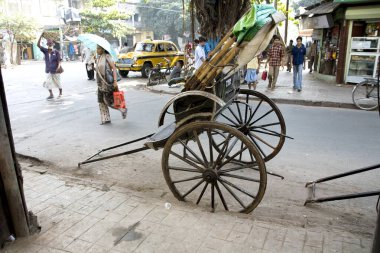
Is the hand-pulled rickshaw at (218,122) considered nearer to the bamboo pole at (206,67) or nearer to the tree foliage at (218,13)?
the bamboo pole at (206,67)

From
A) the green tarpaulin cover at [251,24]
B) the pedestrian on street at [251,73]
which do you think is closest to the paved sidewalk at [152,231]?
the green tarpaulin cover at [251,24]

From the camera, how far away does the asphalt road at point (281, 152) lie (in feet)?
11.8

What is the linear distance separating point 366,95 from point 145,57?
11.4 metres

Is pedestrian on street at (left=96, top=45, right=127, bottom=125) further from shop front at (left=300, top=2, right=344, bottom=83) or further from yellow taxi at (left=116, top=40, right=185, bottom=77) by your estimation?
yellow taxi at (left=116, top=40, right=185, bottom=77)

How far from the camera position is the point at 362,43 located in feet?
39.4

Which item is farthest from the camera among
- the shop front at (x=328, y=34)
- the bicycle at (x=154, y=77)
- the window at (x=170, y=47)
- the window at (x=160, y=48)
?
the window at (x=170, y=47)

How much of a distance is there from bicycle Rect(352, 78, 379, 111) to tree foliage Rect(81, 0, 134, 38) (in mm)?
34169

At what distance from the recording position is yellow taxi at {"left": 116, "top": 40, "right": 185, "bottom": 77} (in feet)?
56.3

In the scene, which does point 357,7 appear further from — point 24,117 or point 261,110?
point 24,117

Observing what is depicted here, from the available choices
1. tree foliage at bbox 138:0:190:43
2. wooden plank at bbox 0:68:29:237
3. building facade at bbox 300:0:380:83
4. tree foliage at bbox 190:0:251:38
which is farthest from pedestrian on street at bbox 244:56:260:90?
tree foliage at bbox 138:0:190:43

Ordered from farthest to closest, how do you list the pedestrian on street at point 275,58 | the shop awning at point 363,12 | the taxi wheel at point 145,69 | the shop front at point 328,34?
the taxi wheel at point 145,69 → the shop front at point 328,34 → the pedestrian on street at point 275,58 → the shop awning at point 363,12

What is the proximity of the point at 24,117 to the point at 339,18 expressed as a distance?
38.7 feet

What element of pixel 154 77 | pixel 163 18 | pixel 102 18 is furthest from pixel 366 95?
pixel 163 18

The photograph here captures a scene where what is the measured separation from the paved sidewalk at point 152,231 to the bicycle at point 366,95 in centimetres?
679
